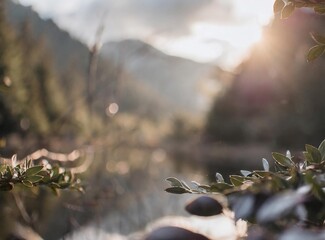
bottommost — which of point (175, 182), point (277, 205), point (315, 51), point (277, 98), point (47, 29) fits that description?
point (277, 205)

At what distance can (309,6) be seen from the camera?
90 cm

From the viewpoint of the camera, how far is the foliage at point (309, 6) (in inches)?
35.0

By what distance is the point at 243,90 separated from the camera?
26062mm

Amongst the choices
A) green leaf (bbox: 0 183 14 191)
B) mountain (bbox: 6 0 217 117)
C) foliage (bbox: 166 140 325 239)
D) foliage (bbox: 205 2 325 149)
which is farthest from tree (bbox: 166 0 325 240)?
mountain (bbox: 6 0 217 117)

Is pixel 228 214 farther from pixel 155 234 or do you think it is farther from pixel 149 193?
pixel 149 193

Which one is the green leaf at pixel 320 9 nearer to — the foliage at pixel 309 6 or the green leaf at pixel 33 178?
the foliage at pixel 309 6

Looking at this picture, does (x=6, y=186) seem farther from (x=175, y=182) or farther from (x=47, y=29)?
(x=47, y=29)

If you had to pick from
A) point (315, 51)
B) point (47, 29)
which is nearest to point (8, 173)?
point (315, 51)

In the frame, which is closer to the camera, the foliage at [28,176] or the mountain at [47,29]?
the foliage at [28,176]

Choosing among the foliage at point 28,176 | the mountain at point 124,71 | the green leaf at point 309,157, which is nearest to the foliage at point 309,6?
the green leaf at point 309,157

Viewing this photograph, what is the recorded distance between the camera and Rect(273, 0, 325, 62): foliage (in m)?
0.89

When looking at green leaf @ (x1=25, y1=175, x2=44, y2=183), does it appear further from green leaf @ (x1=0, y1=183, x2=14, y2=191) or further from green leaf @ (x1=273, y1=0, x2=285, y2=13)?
green leaf @ (x1=273, y1=0, x2=285, y2=13)

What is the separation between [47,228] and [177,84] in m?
117

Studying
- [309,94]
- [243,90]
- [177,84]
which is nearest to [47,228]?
[309,94]
